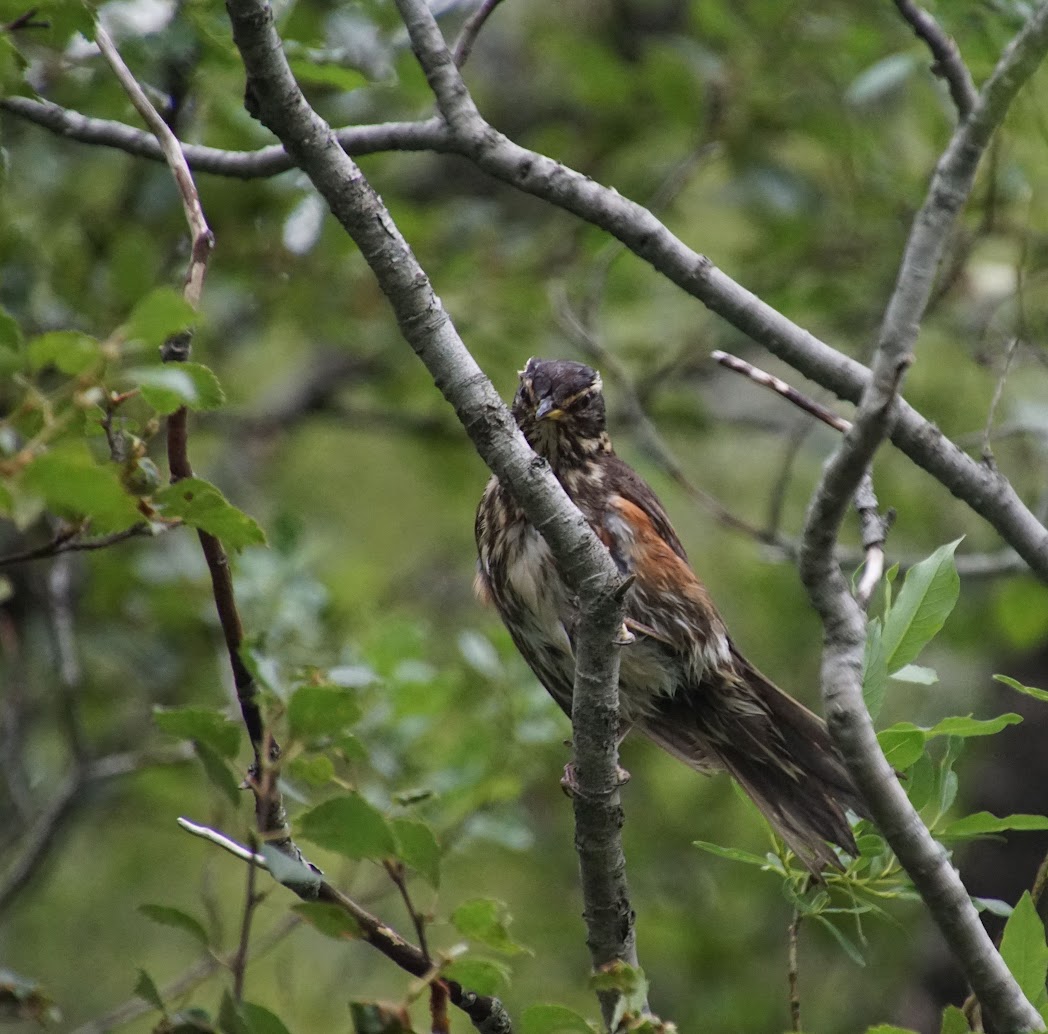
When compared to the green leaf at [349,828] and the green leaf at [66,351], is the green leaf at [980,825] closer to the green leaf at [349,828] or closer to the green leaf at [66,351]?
the green leaf at [349,828]

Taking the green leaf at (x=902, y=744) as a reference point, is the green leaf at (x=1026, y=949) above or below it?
below

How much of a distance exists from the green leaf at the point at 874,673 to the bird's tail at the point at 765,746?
1.16m

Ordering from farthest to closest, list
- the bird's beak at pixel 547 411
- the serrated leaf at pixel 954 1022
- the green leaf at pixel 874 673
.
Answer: the bird's beak at pixel 547 411 < the green leaf at pixel 874 673 < the serrated leaf at pixel 954 1022

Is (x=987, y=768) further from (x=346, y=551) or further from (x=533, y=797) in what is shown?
(x=346, y=551)

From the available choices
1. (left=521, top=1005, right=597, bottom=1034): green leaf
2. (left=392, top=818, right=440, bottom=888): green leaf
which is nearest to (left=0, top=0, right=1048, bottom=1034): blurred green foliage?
(left=521, top=1005, right=597, bottom=1034): green leaf

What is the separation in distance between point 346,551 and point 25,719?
228 cm

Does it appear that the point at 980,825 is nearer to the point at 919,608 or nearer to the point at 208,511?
the point at 919,608

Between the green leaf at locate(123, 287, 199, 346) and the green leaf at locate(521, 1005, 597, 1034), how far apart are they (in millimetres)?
1249

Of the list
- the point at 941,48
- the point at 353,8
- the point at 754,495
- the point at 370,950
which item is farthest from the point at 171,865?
the point at 941,48

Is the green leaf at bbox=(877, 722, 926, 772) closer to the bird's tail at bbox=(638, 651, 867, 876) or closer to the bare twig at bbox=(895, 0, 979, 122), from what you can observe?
the bird's tail at bbox=(638, 651, 867, 876)

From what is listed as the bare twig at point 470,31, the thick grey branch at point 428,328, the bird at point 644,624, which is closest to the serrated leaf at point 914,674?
the thick grey branch at point 428,328

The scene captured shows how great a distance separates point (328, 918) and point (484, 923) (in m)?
0.25

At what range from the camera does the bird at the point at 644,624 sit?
4.55 meters

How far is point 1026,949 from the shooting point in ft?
8.75
